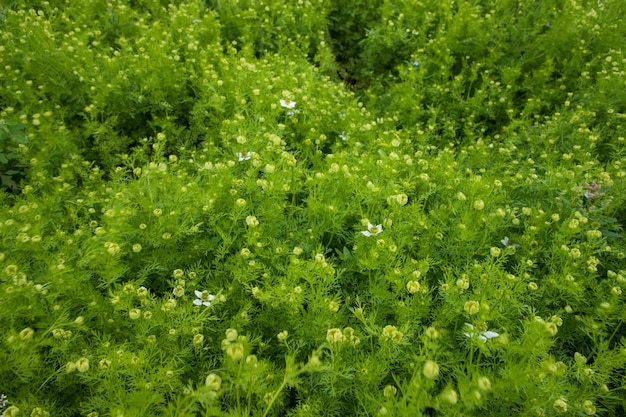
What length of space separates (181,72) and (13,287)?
2363 millimetres

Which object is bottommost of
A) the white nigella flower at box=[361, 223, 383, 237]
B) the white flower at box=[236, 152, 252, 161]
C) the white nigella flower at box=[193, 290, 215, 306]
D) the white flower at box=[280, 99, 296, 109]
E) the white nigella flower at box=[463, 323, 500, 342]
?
the white nigella flower at box=[193, 290, 215, 306]

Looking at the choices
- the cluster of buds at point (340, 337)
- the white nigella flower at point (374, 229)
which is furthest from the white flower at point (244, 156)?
the cluster of buds at point (340, 337)

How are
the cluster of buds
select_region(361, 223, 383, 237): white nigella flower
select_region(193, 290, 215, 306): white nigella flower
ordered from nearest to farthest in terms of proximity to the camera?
the cluster of buds
select_region(193, 290, 215, 306): white nigella flower
select_region(361, 223, 383, 237): white nigella flower

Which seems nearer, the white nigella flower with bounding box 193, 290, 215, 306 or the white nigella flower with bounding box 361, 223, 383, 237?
the white nigella flower with bounding box 193, 290, 215, 306

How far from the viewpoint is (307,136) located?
11.6 feet

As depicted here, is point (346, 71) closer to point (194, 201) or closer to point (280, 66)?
point (280, 66)

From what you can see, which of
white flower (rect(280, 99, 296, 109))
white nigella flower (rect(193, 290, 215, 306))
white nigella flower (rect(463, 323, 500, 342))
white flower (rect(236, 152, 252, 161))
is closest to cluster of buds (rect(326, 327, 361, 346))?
white nigella flower (rect(463, 323, 500, 342))

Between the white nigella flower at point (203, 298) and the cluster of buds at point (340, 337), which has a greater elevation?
the cluster of buds at point (340, 337)

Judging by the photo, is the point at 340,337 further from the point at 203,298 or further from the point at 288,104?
the point at 288,104

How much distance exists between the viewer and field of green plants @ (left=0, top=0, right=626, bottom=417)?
1979 millimetres

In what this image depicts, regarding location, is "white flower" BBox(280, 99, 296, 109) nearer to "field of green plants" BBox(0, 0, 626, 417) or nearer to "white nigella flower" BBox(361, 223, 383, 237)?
"field of green plants" BBox(0, 0, 626, 417)

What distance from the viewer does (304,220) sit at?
9.15 feet

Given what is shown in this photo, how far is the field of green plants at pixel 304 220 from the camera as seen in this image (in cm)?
198

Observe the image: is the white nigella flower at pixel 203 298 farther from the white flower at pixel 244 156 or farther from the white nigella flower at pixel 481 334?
the white nigella flower at pixel 481 334
